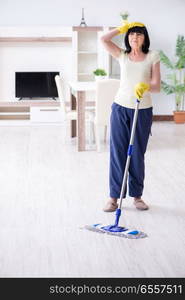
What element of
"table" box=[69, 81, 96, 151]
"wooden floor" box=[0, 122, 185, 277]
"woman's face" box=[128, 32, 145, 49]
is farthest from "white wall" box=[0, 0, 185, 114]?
"woman's face" box=[128, 32, 145, 49]

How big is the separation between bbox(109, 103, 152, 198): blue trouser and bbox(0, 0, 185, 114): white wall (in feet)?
17.8

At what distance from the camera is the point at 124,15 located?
9.12 meters

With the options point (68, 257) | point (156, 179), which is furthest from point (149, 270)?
point (156, 179)

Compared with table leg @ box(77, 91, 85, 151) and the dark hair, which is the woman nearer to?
the dark hair

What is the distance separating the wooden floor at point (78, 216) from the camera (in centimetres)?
340

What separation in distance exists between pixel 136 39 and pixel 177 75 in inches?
224

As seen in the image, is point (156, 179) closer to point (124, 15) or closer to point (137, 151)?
point (137, 151)

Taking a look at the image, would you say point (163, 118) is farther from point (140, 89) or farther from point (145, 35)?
point (140, 89)

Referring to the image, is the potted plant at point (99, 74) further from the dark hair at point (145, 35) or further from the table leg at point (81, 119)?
the dark hair at point (145, 35)

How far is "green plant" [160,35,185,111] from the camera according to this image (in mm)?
9320

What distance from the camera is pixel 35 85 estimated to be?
9516 millimetres

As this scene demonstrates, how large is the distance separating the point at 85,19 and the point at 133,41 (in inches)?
212

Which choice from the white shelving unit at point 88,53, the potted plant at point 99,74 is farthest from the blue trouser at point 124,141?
the white shelving unit at point 88,53

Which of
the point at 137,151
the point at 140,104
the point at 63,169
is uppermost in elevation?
the point at 140,104
